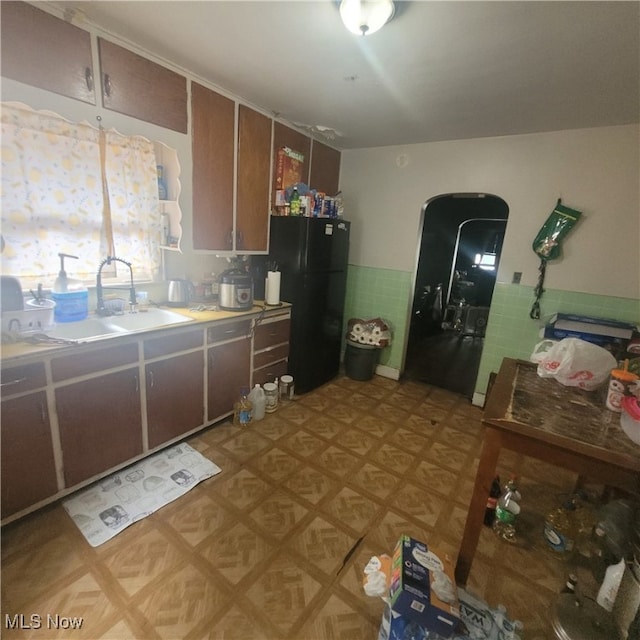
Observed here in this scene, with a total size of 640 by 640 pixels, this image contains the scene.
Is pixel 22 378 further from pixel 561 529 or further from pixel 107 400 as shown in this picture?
pixel 561 529

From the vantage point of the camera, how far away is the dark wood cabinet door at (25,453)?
4.55 feet

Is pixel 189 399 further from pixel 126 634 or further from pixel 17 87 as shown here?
pixel 17 87

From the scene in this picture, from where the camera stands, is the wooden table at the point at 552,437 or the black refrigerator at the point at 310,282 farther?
the black refrigerator at the point at 310,282

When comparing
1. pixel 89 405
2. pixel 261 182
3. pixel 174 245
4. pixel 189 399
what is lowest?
pixel 189 399

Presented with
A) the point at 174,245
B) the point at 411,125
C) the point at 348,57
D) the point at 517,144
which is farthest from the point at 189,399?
the point at 517,144

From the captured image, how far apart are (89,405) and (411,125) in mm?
2994

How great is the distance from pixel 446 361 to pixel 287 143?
322 centimetres

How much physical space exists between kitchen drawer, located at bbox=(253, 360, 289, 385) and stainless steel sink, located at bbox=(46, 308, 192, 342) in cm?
81

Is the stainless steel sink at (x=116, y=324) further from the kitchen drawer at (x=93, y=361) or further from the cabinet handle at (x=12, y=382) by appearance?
the cabinet handle at (x=12, y=382)

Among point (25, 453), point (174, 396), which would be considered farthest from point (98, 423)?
point (174, 396)

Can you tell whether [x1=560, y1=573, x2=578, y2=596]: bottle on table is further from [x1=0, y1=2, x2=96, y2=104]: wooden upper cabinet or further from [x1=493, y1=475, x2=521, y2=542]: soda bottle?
[x1=0, y1=2, x2=96, y2=104]: wooden upper cabinet

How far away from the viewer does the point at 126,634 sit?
115 centimetres

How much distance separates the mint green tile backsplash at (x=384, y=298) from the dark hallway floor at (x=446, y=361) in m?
0.42

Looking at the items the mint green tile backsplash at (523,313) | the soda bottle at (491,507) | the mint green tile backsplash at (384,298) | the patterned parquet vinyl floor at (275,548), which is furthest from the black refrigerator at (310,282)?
the soda bottle at (491,507)
